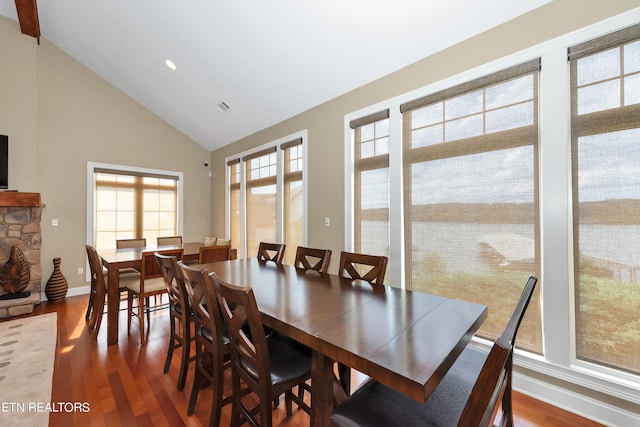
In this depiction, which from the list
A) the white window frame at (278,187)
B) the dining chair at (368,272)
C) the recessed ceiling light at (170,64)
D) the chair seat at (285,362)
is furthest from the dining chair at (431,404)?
the recessed ceiling light at (170,64)

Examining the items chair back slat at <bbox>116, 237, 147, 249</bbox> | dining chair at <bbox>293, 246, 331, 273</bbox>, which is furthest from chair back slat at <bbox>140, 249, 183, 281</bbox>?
dining chair at <bbox>293, 246, 331, 273</bbox>

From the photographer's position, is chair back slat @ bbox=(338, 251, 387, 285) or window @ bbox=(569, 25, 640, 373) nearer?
window @ bbox=(569, 25, 640, 373)

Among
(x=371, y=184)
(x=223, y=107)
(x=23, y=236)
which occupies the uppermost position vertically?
(x=223, y=107)

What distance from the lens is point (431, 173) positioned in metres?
2.44

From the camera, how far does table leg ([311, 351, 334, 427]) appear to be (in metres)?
1.10

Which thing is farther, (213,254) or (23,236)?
(23,236)

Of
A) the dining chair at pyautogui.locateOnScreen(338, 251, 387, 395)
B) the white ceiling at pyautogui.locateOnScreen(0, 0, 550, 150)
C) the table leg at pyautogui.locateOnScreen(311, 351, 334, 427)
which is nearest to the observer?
the table leg at pyautogui.locateOnScreen(311, 351, 334, 427)

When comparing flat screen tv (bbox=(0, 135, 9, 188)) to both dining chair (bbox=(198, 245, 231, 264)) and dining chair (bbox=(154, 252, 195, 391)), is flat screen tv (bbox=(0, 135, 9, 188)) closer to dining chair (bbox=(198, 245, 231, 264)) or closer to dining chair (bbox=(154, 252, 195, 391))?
dining chair (bbox=(198, 245, 231, 264))

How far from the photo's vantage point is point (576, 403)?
5.65ft

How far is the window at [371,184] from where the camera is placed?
9.13 ft

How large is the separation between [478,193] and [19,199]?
5.50 meters

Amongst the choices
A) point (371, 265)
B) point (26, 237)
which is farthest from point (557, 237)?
point (26, 237)

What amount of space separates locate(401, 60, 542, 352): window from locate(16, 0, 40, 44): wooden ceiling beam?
482cm

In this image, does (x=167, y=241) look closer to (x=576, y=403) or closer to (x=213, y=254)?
(x=213, y=254)
